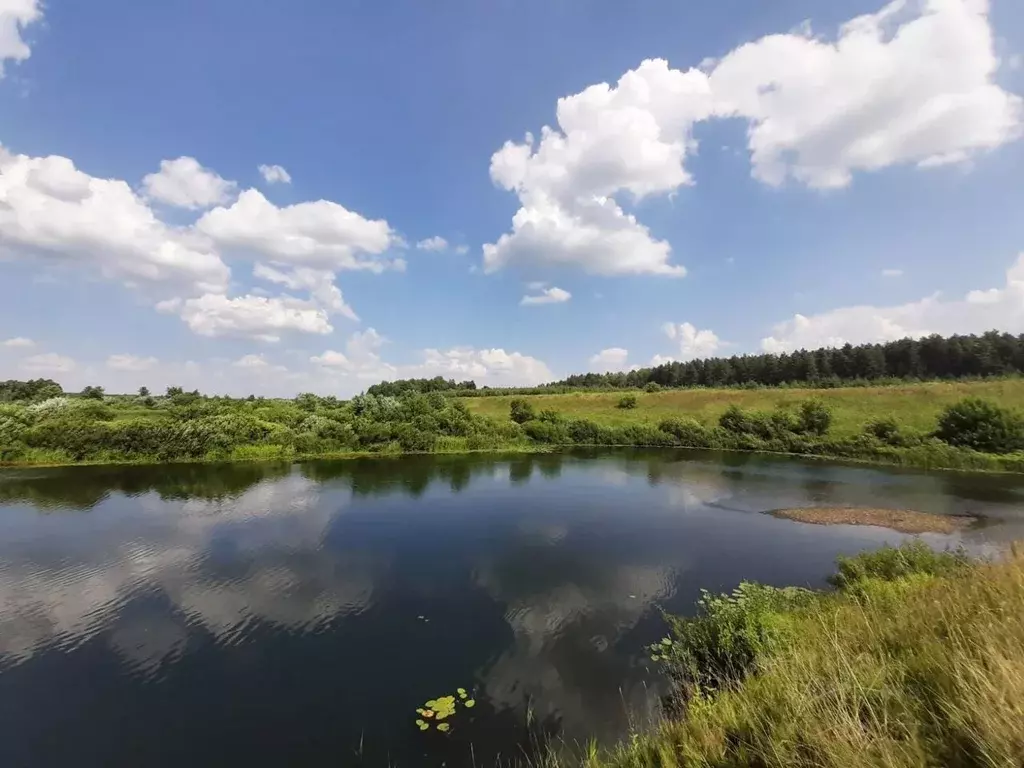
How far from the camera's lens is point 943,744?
438 centimetres

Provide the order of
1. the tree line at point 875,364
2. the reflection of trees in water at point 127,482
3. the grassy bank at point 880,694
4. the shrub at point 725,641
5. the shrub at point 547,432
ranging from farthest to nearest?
the tree line at point 875,364 < the shrub at point 547,432 < the reflection of trees in water at point 127,482 < the shrub at point 725,641 < the grassy bank at point 880,694

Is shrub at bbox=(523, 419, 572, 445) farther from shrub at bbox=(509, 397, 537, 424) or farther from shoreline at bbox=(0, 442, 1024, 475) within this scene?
shrub at bbox=(509, 397, 537, 424)

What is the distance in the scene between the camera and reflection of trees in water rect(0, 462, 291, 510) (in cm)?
3118

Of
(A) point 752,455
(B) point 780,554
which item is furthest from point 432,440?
(B) point 780,554

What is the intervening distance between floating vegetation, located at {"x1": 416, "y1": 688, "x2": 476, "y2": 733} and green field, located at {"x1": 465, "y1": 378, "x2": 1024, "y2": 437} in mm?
57636

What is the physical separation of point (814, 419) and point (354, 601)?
59.8m

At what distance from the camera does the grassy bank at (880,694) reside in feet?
14.1

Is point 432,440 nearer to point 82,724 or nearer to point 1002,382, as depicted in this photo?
point 82,724

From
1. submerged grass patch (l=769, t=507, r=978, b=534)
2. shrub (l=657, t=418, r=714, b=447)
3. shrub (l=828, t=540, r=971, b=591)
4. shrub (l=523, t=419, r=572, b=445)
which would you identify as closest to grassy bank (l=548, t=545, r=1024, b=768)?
shrub (l=828, t=540, r=971, b=591)

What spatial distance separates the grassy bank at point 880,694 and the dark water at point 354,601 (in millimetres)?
3586

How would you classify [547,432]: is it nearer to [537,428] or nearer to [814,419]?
[537,428]

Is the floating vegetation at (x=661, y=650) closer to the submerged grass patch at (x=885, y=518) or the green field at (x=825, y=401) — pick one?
the submerged grass patch at (x=885, y=518)

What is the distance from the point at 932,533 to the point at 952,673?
2496 centimetres

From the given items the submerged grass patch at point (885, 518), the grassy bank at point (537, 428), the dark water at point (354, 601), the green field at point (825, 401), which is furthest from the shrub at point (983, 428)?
the submerged grass patch at point (885, 518)
